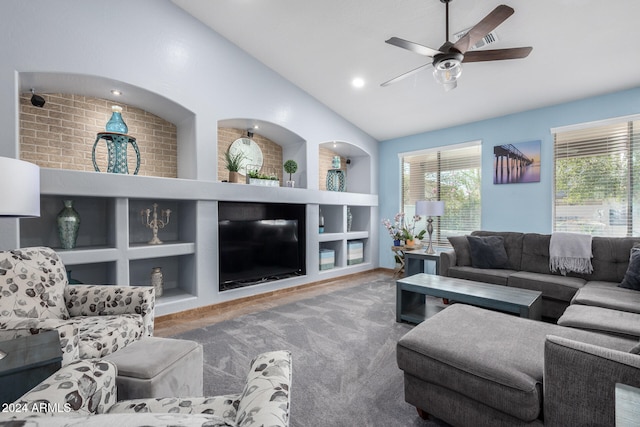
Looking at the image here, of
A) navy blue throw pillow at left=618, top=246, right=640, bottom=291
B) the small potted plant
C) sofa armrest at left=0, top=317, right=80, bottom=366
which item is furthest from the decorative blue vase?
navy blue throw pillow at left=618, top=246, right=640, bottom=291

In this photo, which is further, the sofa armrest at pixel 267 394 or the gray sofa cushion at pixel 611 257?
the gray sofa cushion at pixel 611 257

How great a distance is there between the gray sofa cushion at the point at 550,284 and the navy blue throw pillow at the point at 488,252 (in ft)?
1.09

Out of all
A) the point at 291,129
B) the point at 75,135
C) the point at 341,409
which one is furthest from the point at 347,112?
the point at 341,409

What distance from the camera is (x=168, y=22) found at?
10.7 ft

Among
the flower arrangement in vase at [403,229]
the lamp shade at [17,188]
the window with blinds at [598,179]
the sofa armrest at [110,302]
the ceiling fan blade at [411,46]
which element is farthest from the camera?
the flower arrangement in vase at [403,229]

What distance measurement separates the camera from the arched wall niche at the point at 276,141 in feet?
13.6

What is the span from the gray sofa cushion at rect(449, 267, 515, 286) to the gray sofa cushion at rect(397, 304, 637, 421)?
61.3 inches

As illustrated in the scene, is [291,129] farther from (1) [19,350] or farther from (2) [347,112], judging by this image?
(1) [19,350]

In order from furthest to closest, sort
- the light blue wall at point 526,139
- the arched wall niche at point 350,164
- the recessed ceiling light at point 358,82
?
the arched wall niche at point 350,164 → the recessed ceiling light at point 358,82 → the light blue wall at point 526,139

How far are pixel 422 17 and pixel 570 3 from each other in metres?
1.14

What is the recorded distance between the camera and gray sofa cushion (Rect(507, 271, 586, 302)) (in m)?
2.92

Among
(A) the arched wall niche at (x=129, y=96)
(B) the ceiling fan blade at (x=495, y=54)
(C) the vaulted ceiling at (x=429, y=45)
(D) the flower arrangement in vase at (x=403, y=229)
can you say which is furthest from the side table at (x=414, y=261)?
(A) the arched wall niche at (x=129, y=96)

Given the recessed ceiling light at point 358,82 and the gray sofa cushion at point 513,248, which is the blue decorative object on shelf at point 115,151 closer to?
the recessed ceiling light at point 358,82

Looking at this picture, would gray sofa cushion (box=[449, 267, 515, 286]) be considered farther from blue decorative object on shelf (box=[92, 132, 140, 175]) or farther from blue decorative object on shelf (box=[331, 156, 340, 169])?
blue decorative object on shelf (box=[92, 132, 140, 175])
